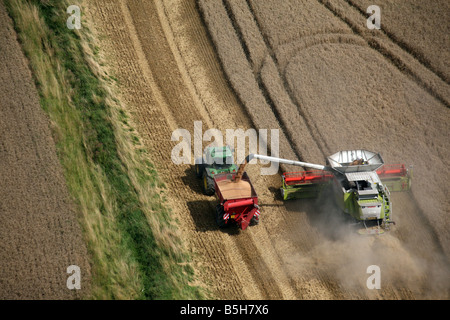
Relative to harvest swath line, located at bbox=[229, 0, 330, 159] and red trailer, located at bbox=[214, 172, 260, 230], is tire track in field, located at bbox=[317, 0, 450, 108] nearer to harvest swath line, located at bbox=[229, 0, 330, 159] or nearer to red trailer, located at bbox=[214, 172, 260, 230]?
harvest swath line, located at bbox=[229, 0, 330, 159]

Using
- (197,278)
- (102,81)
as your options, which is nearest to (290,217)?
(197,278)

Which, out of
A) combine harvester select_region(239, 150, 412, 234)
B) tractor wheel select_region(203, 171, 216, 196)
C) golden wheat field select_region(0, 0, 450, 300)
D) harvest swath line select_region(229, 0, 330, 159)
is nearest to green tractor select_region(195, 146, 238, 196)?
tractor wheel select_region(203, 171, 216, 196)

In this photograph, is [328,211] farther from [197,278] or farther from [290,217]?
[197,278]

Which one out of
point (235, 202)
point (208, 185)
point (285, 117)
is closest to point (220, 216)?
point (235, 202)

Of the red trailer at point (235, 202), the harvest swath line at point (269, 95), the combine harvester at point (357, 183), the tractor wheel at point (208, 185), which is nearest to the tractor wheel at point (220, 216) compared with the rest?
the red trailer at point (235, 202)

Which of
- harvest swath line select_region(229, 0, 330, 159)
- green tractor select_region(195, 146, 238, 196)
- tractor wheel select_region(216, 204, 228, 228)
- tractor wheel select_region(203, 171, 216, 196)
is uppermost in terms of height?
harvest swath line select_region(229, 0, 330, 159)

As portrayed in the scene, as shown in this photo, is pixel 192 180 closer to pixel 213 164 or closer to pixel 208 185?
pixel 208 185
